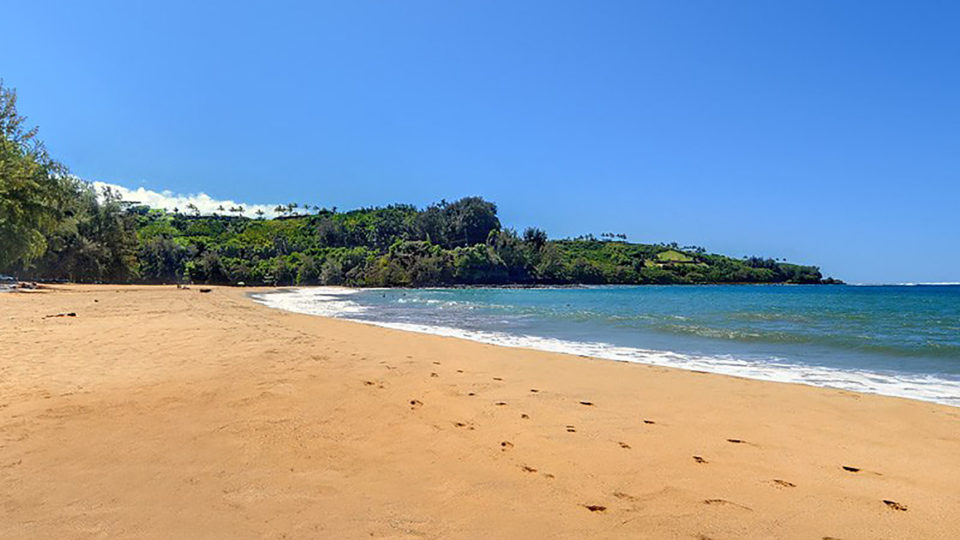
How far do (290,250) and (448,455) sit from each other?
140 metres

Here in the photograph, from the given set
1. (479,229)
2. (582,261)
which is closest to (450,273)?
(479,229)

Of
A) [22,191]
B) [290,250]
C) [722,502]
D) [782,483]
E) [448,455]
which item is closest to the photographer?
[722,502]

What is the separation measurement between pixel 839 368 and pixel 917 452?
6.65 meters

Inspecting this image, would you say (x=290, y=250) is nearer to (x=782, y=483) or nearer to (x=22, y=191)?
(x=22, y=191)

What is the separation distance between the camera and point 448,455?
4.52 meters

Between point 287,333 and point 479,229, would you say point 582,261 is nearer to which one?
point 479,229

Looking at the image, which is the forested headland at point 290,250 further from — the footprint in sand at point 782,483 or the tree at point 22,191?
the footprint in sand at point 782,483

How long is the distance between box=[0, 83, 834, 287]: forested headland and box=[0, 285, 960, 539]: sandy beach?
36.8 metres

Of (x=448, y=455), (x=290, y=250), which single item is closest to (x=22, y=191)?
(x=448, y=455)

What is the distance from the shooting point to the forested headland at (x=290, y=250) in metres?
39.2

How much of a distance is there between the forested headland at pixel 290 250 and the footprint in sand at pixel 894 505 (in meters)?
42.9

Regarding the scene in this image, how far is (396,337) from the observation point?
48.2 feet

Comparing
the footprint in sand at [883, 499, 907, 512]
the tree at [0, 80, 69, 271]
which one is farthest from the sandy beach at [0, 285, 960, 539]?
the tree at [0, 80, 69, 271]

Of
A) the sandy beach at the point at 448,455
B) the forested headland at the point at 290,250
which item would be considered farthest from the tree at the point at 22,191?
the sandy beach at the point at 448,455
